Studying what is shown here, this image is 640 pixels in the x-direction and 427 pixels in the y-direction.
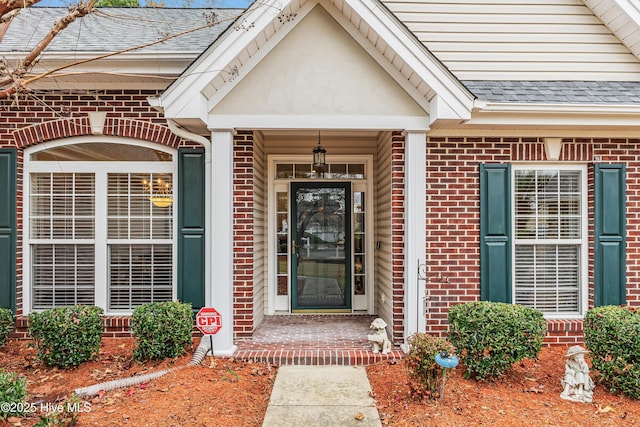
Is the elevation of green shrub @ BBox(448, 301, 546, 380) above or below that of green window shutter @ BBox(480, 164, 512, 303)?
below

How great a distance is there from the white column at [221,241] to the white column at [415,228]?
201 centimetres

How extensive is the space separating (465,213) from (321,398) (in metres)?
2.71

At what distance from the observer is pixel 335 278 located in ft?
20.6

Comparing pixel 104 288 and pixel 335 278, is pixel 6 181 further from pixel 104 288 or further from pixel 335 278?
pixel 335 278

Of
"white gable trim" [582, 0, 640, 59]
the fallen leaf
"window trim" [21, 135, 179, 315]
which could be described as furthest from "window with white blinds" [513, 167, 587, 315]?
"window trim" [21, 135, 179, 315]

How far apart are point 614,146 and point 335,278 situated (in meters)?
4.08

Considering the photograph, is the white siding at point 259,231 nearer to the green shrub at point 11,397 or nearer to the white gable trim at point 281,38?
the white gable trim at point 281,38

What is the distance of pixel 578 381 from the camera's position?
11.7ft

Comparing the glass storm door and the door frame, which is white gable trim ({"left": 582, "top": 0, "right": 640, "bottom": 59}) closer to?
the door frame

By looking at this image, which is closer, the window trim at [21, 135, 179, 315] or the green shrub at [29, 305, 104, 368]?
the green shrub at [29, 305, 104, 368]

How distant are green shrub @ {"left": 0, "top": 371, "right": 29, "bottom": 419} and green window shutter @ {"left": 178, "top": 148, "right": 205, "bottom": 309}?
2.05 m

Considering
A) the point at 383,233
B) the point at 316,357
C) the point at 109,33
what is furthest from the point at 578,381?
the point at 109,33

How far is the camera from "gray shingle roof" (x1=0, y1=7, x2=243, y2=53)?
5.01m

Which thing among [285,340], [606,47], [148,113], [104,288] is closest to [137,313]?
[104,288]
